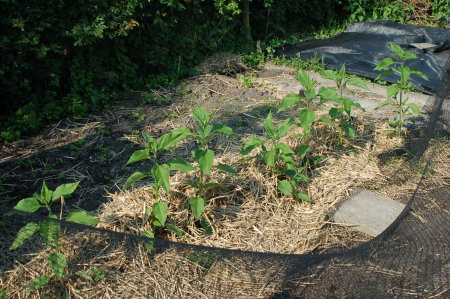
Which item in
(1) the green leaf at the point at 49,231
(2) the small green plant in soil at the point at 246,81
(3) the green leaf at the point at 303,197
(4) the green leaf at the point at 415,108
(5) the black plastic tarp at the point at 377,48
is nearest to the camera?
(1) the green leaf at the point at 49,231

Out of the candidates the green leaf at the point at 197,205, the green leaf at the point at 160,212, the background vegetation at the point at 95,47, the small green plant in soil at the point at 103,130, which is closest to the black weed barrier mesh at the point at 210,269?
the green leaf at the point at 160,212

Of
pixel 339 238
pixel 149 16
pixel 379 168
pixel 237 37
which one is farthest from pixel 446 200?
pixel 237 37

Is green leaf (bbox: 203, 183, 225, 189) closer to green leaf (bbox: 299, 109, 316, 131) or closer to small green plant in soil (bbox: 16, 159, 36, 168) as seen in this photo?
green leaf (bbox: 299, 109, 316, 131)

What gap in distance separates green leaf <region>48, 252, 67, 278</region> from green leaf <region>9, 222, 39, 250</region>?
14 centimetres

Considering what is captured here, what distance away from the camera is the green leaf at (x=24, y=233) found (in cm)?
190

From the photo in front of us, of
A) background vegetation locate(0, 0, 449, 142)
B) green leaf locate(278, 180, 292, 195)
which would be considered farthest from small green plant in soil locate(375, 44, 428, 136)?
background vegetation locate(0, 0, 449, 142)

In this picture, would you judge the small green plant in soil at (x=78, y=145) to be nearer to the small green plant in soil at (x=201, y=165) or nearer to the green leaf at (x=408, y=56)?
the small green plant in soil at (x=201, y=165)

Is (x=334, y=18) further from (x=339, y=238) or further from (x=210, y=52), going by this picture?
(x=339, y=238)

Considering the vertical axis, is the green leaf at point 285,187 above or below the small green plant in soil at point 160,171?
below

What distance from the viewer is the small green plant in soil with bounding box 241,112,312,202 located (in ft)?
10.1

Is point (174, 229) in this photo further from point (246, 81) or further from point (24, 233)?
point (246, 81)

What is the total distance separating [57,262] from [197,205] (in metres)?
0.91

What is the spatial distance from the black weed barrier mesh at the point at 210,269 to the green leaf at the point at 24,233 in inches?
0.9

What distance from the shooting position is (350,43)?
634 centimetres
